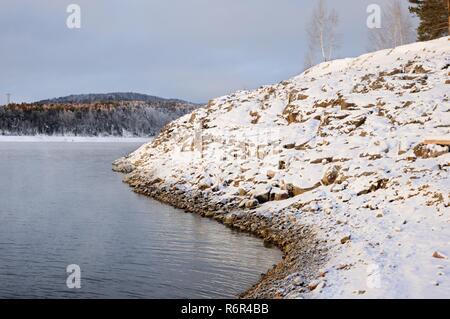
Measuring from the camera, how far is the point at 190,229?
2052 centimetres

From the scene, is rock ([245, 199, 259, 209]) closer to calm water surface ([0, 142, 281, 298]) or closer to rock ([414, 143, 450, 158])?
calm water surface ([0, 142, 281, 298])

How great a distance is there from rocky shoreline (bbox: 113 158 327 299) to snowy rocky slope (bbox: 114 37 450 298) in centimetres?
6

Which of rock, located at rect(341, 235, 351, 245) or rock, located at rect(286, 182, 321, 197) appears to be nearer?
rock, located at rect(341, 235, 351, 245)

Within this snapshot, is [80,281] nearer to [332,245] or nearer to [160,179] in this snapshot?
[332,245]

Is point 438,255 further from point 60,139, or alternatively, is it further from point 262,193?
point 60,139

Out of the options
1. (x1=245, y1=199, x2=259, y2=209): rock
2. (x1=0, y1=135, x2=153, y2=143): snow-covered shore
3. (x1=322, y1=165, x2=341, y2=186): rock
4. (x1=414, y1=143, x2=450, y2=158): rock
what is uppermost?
(x1=0, y1=135, x2=153, y2=143): snow-covered shore

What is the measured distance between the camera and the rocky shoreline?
37.7 feet

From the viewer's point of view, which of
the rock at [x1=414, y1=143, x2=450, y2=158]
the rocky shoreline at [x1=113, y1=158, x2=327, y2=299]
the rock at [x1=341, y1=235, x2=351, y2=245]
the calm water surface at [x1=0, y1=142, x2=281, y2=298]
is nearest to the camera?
the rocky shoreline at [x1=113, y1=158, x2=327, y2=299]

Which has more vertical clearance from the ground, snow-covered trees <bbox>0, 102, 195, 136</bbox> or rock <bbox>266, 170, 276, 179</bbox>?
snow-covered trees <bbox>0, 102, 195, 136</bbox>

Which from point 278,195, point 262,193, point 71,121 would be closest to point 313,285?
point 278,195

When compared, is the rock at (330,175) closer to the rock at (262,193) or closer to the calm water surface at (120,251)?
the rock at (262,193)

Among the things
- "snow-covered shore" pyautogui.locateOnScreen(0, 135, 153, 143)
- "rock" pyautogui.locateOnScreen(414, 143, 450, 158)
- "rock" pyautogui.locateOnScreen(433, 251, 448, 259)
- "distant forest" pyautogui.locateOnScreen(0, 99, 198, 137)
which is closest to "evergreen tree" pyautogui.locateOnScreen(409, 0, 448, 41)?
"rock" pyautogui.locateOnScreen(414, 143, 450, 158)

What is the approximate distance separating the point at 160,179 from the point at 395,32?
31412mm

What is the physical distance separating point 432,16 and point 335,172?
1202 inches
